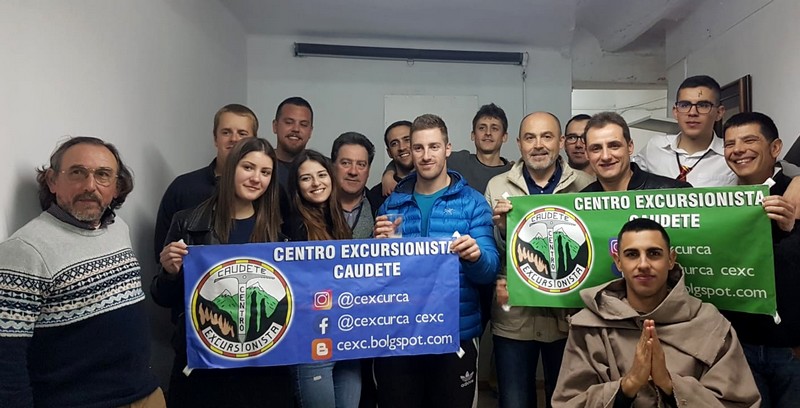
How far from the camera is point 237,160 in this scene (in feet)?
7.02

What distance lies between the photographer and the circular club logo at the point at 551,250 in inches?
87.3

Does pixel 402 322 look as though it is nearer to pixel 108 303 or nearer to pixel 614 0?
pixel 108 303

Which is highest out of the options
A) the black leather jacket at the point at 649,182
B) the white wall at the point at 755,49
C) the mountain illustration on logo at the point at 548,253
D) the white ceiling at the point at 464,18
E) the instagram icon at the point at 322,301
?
the white ceiling at the point at 464,18

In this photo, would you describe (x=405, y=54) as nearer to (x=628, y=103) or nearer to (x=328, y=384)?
(x=328, y=384)

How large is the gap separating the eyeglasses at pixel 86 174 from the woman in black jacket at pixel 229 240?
1.28ft

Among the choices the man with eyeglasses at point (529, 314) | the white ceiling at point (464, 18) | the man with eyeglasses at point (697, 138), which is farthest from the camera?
the white ceiling at point (464, 18)

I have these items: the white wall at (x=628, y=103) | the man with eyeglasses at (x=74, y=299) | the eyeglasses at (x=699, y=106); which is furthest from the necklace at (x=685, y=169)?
the white wall at (x=628, y=103)

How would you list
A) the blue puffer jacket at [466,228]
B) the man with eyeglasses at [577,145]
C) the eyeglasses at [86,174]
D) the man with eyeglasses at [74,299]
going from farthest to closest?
the man with eyeglasses at [577,145] → the blue puffer jacket at [466,228] → the eyeglasses at [86,174] → the man with eyeglasses at [74,299]

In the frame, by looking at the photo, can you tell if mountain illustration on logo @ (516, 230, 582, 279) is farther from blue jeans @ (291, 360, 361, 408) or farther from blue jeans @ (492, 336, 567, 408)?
blue jeans @ (291, 360, 361, 408)

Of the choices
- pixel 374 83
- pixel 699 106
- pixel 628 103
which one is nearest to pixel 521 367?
pixel 699 106

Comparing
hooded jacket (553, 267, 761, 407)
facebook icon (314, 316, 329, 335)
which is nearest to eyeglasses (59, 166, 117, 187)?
facebook icon (314, 316, 329, 335)

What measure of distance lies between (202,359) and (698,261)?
6.88 feet

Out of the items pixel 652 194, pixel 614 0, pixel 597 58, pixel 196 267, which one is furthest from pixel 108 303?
pixel 597 58

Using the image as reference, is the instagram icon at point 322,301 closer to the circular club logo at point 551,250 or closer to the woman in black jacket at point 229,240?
the woman in black jacket at point 229,240
